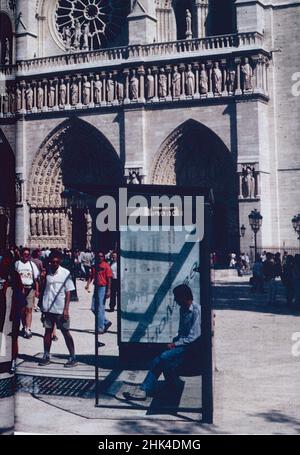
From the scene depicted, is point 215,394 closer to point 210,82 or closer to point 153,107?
point 210,82

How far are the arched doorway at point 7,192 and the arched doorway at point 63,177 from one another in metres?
1.31

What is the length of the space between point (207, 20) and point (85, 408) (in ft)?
72.6

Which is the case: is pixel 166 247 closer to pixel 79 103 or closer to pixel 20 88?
pixel 79 103

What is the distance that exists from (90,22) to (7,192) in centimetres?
775

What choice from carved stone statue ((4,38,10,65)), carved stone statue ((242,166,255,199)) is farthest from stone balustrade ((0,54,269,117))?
carved stone statue ((242,166,255,199))

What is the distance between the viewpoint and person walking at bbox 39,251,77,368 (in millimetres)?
9281

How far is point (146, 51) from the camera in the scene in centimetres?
2677

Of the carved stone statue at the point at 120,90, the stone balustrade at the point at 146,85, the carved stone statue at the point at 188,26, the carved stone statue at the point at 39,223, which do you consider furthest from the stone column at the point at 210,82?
the carved stone statue at the point at 39,223

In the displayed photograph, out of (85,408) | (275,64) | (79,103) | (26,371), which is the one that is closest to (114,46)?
(79,103)

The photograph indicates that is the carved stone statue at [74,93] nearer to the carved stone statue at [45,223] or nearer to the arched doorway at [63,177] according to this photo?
the arched doorway at [63,177]

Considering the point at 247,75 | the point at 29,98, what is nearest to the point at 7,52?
the point at 29,98

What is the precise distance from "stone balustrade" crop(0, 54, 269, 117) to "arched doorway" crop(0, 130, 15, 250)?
6.13 ft
